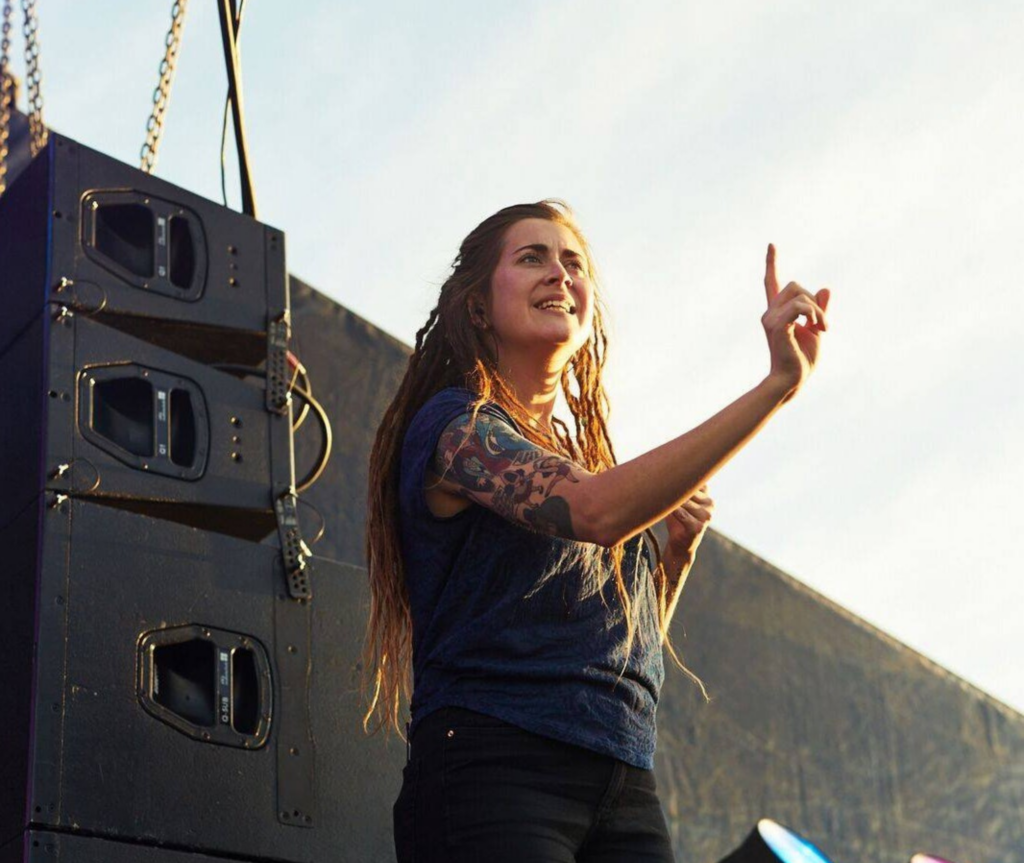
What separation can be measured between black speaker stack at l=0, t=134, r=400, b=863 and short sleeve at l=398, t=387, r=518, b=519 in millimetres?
493

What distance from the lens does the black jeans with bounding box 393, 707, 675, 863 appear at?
1.51 metres

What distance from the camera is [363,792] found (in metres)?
2.20

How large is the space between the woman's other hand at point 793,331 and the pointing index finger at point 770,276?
0.04 meters

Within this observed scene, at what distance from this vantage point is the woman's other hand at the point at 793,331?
145 centimetres

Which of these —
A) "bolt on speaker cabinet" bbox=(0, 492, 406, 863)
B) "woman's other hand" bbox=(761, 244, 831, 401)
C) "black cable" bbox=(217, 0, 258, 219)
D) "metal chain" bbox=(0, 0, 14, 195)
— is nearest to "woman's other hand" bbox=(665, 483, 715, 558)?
"woman's other hand" bbox=(761, 244, 831, 401)

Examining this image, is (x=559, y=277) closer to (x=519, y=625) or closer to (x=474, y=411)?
(x=474, y=411)

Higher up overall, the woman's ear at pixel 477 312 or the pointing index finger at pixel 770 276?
the woman's ear at pixel 477 312

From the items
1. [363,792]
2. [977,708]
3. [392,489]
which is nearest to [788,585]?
[977,708]

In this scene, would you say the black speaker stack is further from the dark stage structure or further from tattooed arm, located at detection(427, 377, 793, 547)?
tattooed arm, located at detection(427, 377, 793, 547)

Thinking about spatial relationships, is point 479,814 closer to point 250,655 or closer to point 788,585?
point 250,655

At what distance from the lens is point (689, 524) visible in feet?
6.15

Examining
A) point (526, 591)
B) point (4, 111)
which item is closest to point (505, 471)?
point (526, 591)

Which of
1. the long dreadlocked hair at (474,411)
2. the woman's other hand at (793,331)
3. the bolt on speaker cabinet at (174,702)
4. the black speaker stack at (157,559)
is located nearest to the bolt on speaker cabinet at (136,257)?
the black speaker stack at (157,559)

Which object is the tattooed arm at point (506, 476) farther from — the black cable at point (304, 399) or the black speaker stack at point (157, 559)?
the black cable at point (304, 399)
